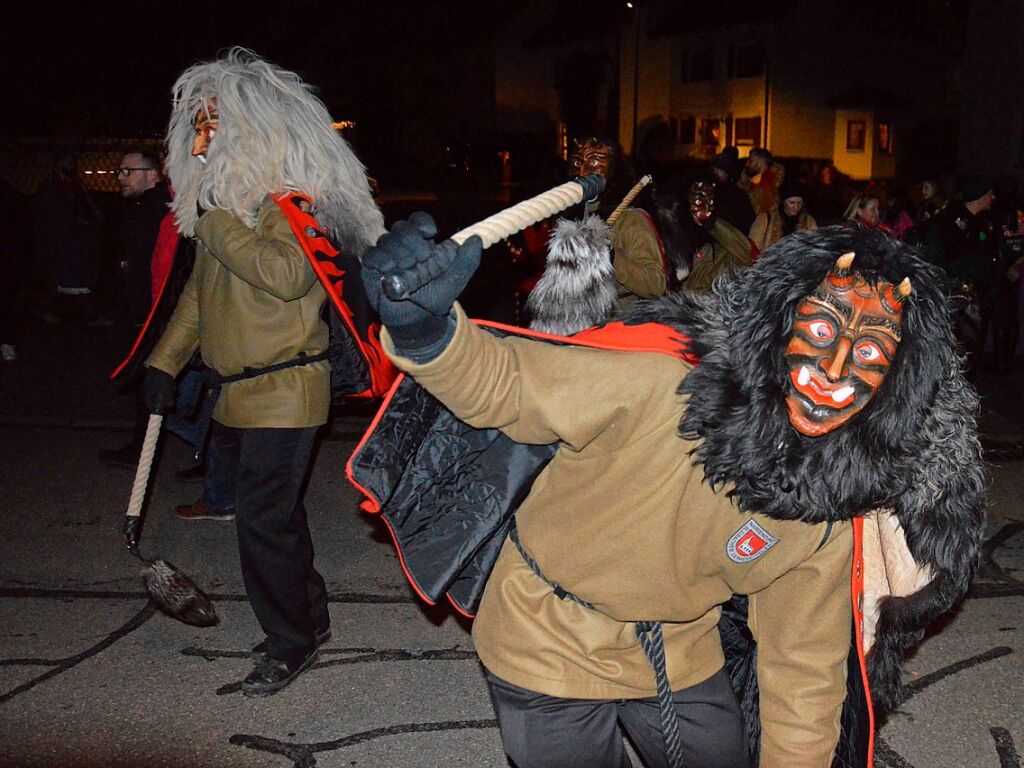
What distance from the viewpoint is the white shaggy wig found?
370cm

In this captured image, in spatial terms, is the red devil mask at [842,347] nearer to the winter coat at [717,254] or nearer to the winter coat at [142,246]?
the winter coat at [717,254]

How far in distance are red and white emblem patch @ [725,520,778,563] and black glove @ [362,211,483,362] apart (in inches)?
30.3

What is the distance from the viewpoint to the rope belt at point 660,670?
2309 millimetres

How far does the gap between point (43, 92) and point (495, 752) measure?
65.0 ft

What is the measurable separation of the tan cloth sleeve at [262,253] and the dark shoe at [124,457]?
3.39 meters

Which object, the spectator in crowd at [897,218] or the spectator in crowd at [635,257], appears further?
the spectator in crowd at [897,218]

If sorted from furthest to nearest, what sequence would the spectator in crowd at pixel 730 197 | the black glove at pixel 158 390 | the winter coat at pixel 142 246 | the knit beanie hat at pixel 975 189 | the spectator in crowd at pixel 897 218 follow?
the spectator in crowd at pixel 897 218, the knit beanie hat at pixel 975 189, the spectator in crowd at pixel 730 197, the winter coat at pixel 142 246, the black glove at pixel 158 390

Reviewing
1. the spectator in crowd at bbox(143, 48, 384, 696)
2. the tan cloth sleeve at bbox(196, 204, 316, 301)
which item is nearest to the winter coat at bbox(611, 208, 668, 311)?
the spectator in crowd at bbox(143, 48, 384, 696)

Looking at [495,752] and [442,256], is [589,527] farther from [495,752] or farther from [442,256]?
[495,752]

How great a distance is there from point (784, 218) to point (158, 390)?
6117mm

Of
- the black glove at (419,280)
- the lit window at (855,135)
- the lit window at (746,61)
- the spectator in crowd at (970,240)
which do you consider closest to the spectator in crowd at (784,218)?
the spectator in crowd at (970,240)

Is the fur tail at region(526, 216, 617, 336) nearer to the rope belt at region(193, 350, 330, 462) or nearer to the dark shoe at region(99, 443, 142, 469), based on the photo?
the rope belt at region(193, 350, 330, 462)

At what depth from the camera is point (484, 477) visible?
7.95 ft

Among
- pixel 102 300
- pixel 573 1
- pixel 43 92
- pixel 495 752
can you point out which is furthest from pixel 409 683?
pixel 573 1
